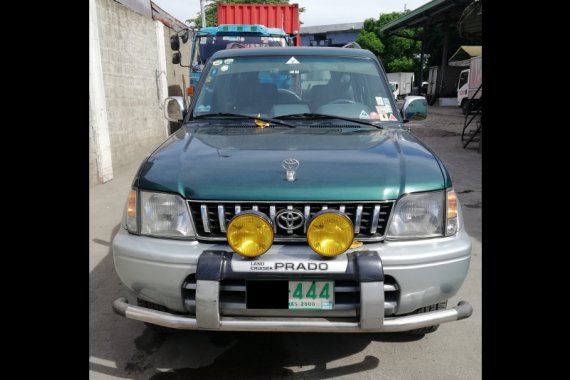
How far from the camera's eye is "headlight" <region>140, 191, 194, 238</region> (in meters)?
2.22

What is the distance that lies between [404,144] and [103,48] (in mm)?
5883

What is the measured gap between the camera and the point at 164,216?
2260mm

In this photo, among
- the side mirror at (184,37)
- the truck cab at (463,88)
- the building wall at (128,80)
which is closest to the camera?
the building wall at (128,80)

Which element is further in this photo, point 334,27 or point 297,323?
point 334,27

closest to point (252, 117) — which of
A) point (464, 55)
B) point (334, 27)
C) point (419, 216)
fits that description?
point (419, 216)

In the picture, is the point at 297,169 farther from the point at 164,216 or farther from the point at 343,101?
the point at 343,101

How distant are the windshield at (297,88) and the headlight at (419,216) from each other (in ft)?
3.98

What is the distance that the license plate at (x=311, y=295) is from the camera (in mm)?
2064

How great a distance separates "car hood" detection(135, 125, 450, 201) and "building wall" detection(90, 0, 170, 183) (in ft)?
15.4

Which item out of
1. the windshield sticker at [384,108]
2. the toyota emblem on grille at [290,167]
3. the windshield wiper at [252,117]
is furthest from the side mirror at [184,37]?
the toyota emblem on grille at [290,167]

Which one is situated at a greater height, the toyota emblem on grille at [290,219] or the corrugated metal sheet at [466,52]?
the corrugated metal sheet at [466,52]

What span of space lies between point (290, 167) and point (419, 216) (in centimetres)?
70

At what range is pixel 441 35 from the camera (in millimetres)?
30062

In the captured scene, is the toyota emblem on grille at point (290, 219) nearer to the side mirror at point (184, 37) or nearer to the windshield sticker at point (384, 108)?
the windshield sticker at point (384, 108)
